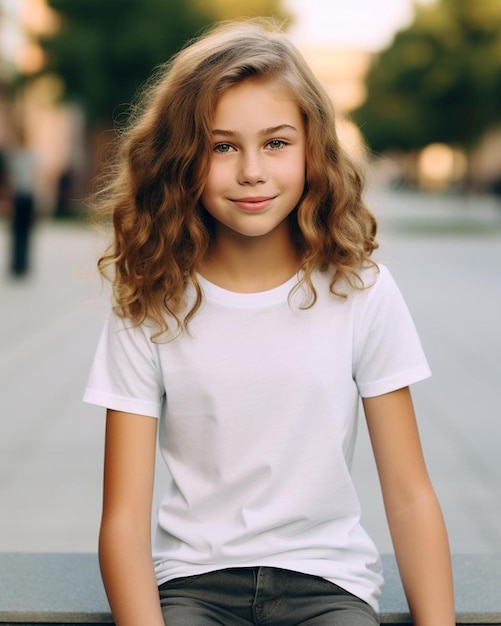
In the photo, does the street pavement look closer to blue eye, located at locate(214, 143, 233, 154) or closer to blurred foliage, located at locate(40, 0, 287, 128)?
blue eye, located at locate(214, 143, 233, 154)

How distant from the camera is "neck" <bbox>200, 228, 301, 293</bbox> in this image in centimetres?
238

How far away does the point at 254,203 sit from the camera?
90.5 inches

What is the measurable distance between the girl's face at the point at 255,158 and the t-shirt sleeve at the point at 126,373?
294mm

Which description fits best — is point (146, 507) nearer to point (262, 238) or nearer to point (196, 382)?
point (196, 382)

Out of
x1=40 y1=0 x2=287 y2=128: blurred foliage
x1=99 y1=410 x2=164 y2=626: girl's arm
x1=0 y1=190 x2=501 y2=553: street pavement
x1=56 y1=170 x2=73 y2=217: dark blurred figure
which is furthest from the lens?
x1=40 y1=0 x2=287 y2=128: blurred foliage

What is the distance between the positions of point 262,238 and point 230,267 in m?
0.09

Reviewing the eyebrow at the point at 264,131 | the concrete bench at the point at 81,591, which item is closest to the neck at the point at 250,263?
the eyebrow at the point at 264,131

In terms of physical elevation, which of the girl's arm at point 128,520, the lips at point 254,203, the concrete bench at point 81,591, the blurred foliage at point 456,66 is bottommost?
the blurred foliage at point 456,66

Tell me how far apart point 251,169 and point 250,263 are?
0.22 m

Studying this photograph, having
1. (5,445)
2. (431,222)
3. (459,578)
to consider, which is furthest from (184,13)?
(459,578)

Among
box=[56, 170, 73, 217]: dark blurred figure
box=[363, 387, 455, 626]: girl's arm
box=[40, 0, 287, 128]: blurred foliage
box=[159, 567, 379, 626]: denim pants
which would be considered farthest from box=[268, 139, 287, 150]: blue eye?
box=[40, 0, 287, 128]: blurred foliage

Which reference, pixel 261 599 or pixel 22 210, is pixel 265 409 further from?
pixel 22 210

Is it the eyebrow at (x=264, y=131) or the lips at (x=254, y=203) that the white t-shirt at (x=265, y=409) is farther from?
the eyebrow at (x=264, y=131)

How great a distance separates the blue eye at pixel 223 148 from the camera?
230cm
